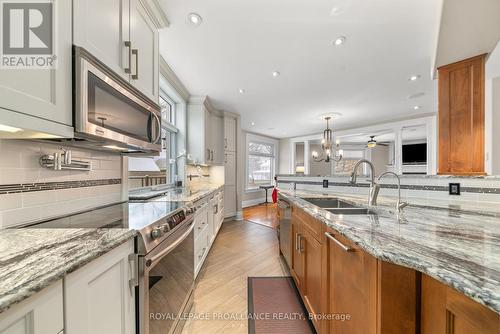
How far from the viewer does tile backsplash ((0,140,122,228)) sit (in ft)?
2.90

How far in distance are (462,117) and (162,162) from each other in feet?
12.4

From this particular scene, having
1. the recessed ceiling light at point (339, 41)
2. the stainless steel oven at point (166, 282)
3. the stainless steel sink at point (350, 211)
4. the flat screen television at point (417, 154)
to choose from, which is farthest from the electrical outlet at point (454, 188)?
the flat screen television at point (417, 154)

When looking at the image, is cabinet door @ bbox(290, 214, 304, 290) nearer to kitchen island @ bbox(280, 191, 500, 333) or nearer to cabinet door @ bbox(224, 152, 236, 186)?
kitchen island @ bbox(280, 191, 500, 333)

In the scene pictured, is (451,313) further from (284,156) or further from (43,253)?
(284,156)

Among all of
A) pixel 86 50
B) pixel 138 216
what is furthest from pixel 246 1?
pixel 138 216

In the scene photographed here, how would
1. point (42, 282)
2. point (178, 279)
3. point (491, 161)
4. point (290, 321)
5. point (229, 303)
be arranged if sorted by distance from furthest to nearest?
point (491, 161) → point (229, 303) → point (290, 321) → point (178, 279) → point (42, 282)

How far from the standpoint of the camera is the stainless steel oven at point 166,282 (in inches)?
34.5

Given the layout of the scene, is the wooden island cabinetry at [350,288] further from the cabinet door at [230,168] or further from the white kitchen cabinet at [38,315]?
the cabinet door at [230,168]

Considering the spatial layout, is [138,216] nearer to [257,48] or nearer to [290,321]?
[290,321]

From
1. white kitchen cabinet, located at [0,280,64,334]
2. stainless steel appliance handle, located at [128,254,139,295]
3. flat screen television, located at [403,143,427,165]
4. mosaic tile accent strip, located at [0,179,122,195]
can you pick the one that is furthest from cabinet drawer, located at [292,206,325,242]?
flat screen television, located at [403,143,427,165]

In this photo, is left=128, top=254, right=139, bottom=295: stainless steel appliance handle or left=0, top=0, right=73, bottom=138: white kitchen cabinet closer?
left=0, top=0, right=73, bottom=138: white kitchen cabinet

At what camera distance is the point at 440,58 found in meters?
2.10

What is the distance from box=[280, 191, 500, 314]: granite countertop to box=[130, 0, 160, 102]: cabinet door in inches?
61.1

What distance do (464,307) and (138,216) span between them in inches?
54.3
